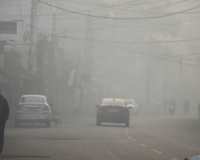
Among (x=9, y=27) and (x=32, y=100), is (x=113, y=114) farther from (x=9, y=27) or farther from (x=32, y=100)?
(x=9, y=27)

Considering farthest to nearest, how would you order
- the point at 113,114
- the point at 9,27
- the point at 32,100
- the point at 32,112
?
the point at 9,27 < the point at 113,114 < the point at 32,100 < the point at 32,112

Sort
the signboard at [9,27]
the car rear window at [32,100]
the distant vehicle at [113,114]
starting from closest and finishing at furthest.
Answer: the car rear window at [32,100] → the distant vehicle at [113,114] → the signboard at [9,27]

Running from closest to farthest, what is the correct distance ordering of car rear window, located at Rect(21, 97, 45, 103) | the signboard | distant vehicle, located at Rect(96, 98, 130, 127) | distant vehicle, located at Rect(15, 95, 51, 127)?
distant vehicle, located at Rect(15, 95, 51, 127) → car rear window, located at Rect(21, 97, 45, 103) → distant vehicle, located at Rect(96, 98, 130, 127) → the signboard

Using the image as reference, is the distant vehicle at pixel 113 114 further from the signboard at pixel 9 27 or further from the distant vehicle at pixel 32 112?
the signboard at pixel 9 27

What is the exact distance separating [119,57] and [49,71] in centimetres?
5619

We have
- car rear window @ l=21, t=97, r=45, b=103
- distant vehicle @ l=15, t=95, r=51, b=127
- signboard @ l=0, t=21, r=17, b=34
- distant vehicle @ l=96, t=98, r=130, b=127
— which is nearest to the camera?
distant vehicle @ l=15, t=95, r=51, b=127

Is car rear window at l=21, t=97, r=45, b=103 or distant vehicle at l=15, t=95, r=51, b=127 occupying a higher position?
car rear window at l=21, t=97, r=45, b=103

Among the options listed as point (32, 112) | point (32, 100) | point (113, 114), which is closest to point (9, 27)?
point (32, 100)

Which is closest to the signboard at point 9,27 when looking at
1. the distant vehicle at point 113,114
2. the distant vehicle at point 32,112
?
the distant vehicle at point 32,112

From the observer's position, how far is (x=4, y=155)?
10.5m

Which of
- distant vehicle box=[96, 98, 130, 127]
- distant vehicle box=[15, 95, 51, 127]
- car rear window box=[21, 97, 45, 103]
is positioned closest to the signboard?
car rear window box=[21, 97, 45, 103]

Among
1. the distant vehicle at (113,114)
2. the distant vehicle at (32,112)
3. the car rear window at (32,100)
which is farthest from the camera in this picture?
the distant vehicle at (113,114)

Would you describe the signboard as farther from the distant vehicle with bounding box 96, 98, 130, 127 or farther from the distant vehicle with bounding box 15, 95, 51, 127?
the distant vehicle with bounding box 96, 98, 130, 127

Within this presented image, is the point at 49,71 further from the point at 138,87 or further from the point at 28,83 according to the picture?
the point at 138,87
